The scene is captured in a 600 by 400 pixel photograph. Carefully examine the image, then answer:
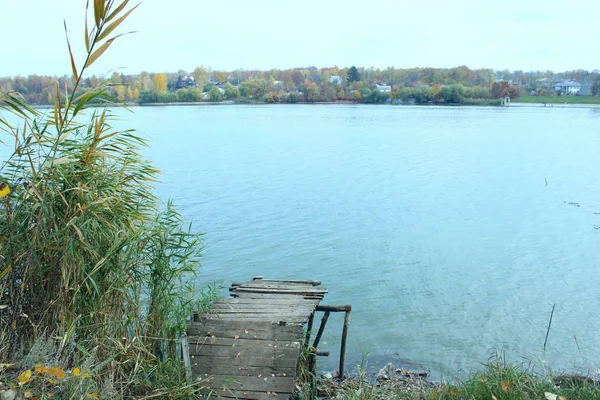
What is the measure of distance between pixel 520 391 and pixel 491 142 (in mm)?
39541

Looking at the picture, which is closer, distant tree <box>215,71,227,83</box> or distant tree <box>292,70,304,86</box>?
distant tree <box>292,70,304,86</box>

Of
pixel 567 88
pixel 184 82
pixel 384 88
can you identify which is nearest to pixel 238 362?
pixel 384 88

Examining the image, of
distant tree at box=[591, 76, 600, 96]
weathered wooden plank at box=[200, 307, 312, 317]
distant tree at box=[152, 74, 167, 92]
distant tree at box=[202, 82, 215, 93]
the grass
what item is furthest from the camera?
distant tree at box=[202, 82, 215, 93]

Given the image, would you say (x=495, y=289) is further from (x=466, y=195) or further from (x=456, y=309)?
(x=466, y=195)

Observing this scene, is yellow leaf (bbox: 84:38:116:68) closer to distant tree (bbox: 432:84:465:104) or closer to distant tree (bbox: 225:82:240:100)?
distant tree (bbox: 432:84:465:104)

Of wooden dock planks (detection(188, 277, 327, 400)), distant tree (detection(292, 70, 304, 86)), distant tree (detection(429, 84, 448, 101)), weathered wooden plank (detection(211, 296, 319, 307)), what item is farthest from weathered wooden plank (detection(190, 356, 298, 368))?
distant tree (detection(292, 70, 304, 86))

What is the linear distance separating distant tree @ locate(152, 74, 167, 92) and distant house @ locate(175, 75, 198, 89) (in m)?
4.45

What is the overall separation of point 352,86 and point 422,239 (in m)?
108

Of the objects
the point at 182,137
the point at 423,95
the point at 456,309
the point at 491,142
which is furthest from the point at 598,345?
the point at 423,95

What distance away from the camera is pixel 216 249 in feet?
46.5

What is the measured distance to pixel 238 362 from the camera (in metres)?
5.32

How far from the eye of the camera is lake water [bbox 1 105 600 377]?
9.90 meters

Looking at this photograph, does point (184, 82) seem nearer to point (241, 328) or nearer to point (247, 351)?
point (241, 328)

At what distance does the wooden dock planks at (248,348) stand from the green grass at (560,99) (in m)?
102
